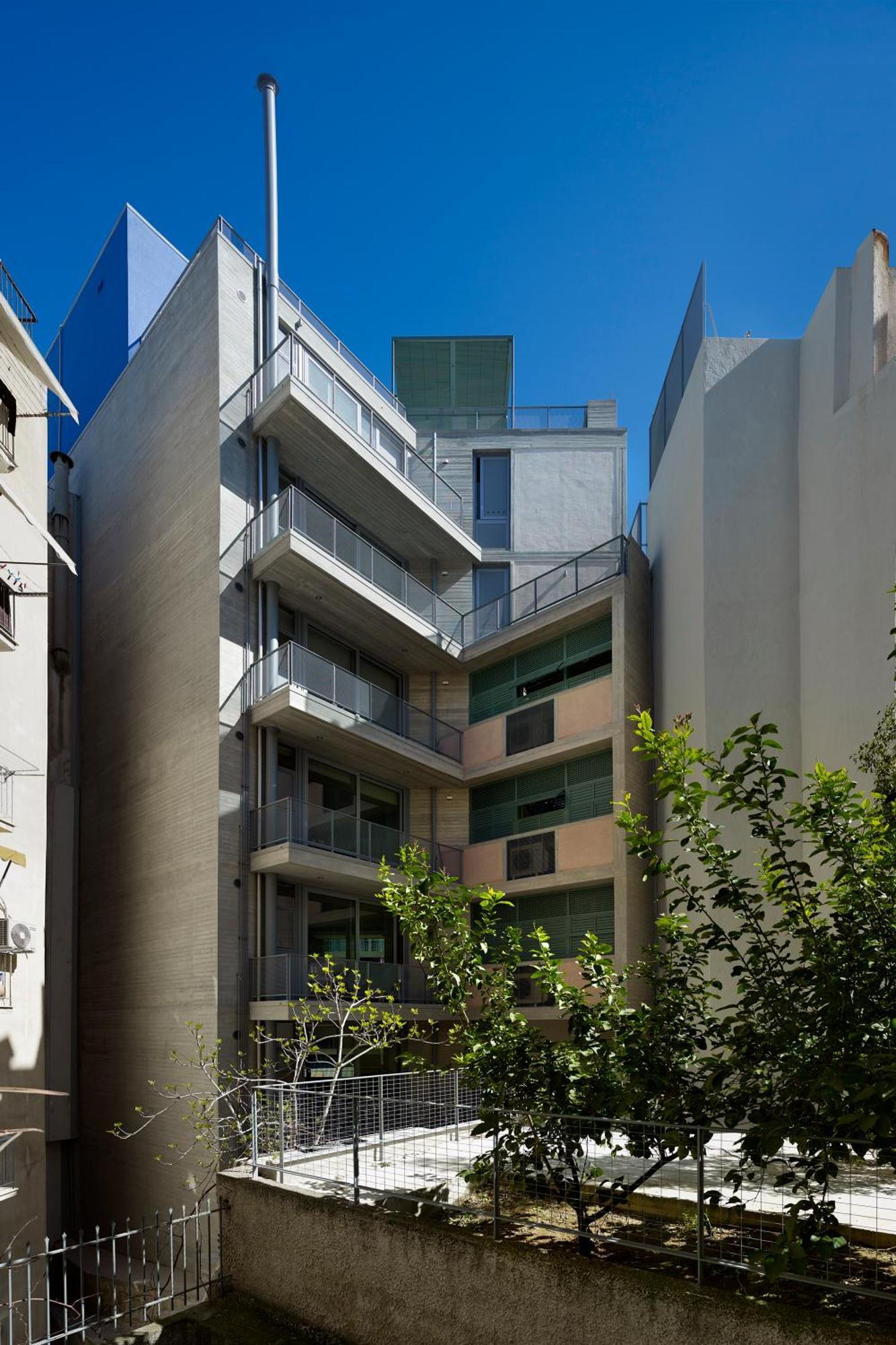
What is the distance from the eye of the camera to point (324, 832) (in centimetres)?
2156

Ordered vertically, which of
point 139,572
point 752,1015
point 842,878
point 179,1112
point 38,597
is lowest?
point 179,1112

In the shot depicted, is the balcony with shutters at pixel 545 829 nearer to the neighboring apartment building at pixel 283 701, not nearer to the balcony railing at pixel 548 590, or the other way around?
the neighboring apartment building at pixel 283 701

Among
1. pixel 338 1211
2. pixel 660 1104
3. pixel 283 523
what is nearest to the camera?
pixel 660 1104

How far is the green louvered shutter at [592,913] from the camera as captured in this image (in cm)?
2259

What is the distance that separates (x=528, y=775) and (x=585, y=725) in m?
2.23

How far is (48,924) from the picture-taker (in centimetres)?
2333

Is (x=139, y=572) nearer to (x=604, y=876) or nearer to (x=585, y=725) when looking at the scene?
(x=585, y=725)

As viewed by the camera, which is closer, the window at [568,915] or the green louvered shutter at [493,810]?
the window at [568,915]

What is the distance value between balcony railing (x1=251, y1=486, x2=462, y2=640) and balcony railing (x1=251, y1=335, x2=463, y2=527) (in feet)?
6.93

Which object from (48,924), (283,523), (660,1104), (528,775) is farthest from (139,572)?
(660,1104)

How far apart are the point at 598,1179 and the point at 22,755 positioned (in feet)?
43.4

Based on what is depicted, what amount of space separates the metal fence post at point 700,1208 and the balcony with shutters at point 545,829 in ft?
48.4

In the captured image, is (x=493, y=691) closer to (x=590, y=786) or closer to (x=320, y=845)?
(x=590, y=786)

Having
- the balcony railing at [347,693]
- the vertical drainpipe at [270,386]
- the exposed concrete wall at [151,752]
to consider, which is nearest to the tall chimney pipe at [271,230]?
the vertical drainpipe at [270,386]
